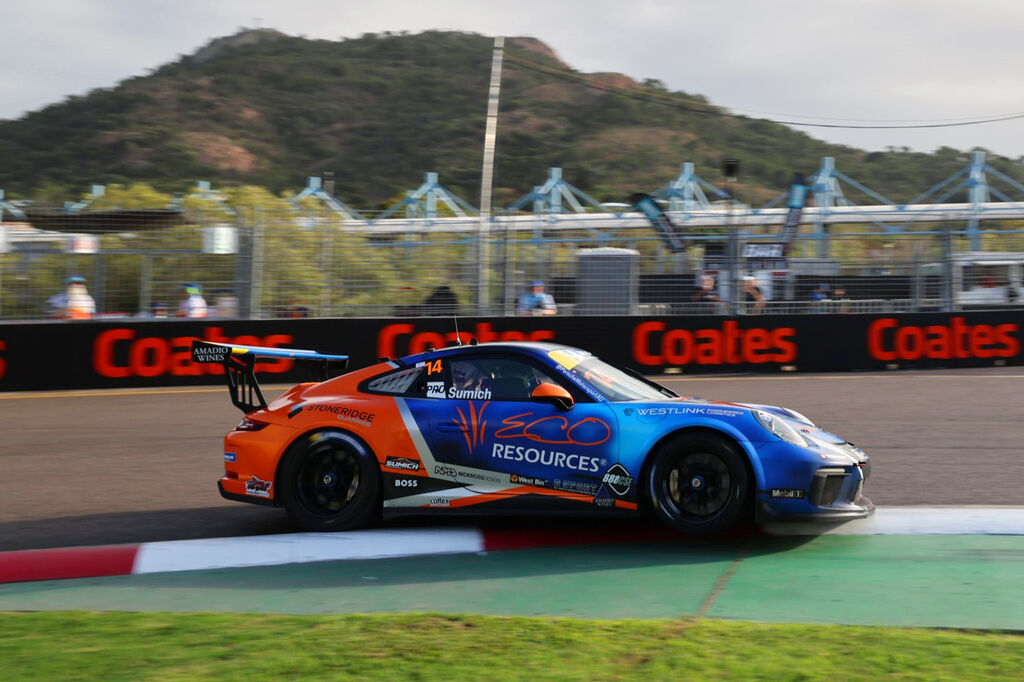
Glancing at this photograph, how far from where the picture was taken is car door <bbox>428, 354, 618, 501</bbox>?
643 centimetres

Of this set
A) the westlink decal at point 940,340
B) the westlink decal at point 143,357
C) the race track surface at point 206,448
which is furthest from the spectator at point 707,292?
the westlink decal at point 143,357

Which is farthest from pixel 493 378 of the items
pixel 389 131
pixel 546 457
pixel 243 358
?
pixel 389 131

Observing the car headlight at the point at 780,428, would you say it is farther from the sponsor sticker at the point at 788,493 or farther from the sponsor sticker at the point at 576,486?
the sponsor sticker at the point at 576,486

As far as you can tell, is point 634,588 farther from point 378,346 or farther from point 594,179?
point 594,179

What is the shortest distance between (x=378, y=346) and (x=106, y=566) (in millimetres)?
10679

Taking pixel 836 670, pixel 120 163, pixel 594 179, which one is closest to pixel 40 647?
pixel 836 670

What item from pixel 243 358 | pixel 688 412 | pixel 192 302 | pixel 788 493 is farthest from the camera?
pixel 192 302

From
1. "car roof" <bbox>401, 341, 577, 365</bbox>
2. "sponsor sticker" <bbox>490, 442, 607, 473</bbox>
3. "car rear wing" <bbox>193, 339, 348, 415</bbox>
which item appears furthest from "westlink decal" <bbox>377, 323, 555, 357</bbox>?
"sponsor sticker" <bbox>490, 442, 607, 473</bbox>

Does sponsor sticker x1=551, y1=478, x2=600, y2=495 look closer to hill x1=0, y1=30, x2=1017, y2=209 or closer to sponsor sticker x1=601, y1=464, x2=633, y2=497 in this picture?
sponsor sticker x1=601, y1=464, x2=633, y2=497

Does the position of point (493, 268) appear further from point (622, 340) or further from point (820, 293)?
point (820, 293)

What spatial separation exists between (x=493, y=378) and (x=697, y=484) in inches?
57.5

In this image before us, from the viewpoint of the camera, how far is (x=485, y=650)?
4.38 metres

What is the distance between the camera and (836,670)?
3.99 metres

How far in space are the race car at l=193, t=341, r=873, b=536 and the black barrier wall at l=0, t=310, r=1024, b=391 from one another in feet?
30.9
